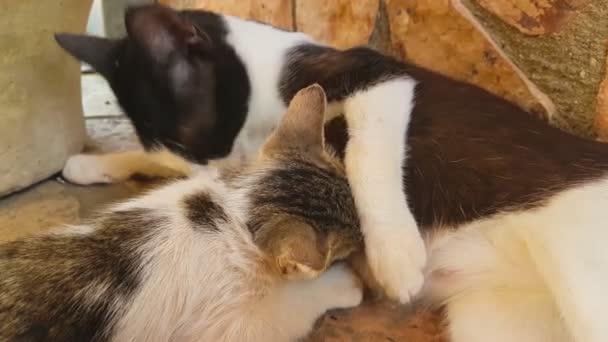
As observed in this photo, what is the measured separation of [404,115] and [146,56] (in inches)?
22.4

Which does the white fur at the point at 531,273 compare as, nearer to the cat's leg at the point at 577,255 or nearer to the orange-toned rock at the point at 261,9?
the cat's leg at the point at 577,255

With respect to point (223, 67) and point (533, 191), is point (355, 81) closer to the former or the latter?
point (223, 67)

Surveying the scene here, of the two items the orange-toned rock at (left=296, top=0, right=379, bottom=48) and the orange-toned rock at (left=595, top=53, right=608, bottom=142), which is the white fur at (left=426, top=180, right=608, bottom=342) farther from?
the orange-toned rock at (left=296, top=0, right=379, bottom=48)

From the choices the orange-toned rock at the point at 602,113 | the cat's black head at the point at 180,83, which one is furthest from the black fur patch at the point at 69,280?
the orange-toned rock at the point at 602,113

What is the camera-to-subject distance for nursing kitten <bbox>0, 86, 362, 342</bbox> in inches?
44.1

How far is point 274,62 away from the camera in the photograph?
5.35 feet

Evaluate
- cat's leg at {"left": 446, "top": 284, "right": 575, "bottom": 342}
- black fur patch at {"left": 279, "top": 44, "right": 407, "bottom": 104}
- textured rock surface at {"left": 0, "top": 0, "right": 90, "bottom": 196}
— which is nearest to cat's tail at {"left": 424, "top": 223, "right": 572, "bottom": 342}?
cat's leg at {"left": 446, "top": 284, "right": 575, "bottom": 342}

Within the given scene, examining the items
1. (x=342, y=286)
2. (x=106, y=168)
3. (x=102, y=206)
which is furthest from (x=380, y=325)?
(x=106, y=168)

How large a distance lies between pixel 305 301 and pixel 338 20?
3.13 feet

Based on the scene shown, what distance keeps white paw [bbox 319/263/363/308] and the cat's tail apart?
0.15 meters

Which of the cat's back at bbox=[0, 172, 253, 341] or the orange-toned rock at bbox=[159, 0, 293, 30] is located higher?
the orange-toned rock at bbox=[159, 0, 293, 30]

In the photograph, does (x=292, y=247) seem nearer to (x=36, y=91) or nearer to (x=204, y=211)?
(x=204, y=211)

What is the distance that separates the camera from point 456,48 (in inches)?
70.2

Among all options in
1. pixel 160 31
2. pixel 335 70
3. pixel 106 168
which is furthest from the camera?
pixel 106 168
